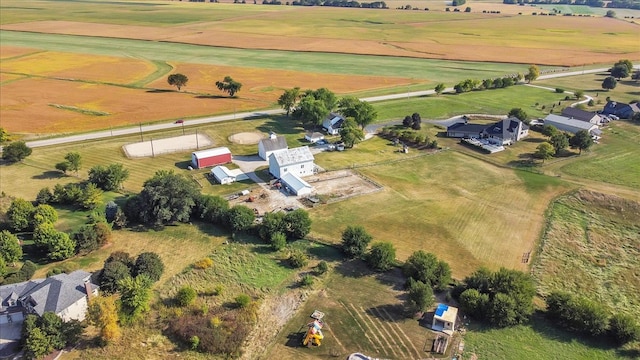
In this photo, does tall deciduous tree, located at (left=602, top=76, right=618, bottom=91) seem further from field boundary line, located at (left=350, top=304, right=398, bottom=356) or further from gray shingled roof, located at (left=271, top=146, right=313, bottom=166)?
field boundary line, located at (left=350, top=304, right=398, bottom=356)

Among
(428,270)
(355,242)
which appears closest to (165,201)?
(355,242)

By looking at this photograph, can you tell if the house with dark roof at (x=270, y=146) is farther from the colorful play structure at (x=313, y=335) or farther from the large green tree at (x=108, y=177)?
the colorful play structure at (x=313, y=335)

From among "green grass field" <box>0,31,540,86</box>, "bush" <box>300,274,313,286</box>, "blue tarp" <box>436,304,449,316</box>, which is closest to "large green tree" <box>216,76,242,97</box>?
"green grass field" <box>0,31,540,86</box>

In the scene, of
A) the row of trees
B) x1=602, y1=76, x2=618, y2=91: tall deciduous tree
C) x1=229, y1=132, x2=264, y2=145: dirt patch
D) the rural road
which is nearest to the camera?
the rural road

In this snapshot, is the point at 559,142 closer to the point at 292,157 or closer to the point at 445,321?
the point at 292,157

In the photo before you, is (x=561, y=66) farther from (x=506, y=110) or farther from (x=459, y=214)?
(x=459, y=214)

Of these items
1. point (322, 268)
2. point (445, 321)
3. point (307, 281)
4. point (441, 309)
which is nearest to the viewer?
point (445, 321)

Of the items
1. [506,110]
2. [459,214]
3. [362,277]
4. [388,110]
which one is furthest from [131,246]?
[506,110]
